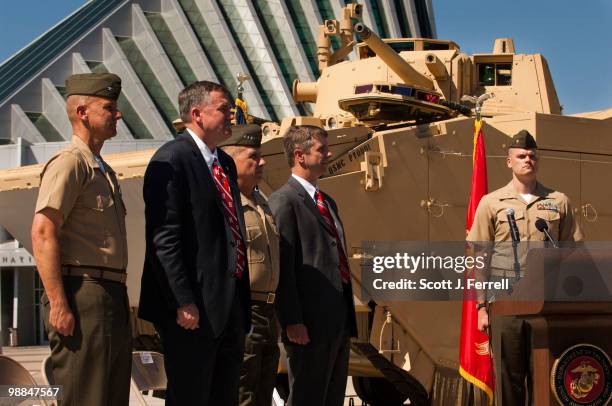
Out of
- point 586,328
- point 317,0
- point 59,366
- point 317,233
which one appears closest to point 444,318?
point 317,233

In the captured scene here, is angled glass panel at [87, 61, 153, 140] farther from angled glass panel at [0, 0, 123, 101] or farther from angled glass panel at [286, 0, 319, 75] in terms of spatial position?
Answer: angled glass panel at [286, 0, 319, 75]

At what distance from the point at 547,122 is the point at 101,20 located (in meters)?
31.0

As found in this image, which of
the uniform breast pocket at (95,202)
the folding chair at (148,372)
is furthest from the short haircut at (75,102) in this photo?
the folding chair at (148,372)

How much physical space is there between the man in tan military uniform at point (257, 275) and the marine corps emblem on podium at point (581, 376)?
5.81 ft

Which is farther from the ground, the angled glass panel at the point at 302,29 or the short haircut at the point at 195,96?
the angled glass panel at the point at 302,29

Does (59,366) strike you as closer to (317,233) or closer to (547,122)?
(317,233)

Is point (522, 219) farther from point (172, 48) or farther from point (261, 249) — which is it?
point (172, 48)

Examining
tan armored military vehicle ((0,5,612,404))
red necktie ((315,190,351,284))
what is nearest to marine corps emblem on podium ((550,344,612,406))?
red necktie ((315,190,351,284))

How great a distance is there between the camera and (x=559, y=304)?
530cm

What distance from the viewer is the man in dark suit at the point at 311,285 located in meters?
6.23

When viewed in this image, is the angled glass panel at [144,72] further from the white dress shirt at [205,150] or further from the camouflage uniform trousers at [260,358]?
the white dress shirt at [205,150]

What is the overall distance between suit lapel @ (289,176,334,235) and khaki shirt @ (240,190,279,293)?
8.5 inches

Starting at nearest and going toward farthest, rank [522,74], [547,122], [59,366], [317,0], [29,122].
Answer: [59,366] < [547,122] < [522,74] < [29,122] < [317,0]

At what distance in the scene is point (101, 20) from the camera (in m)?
39.0
